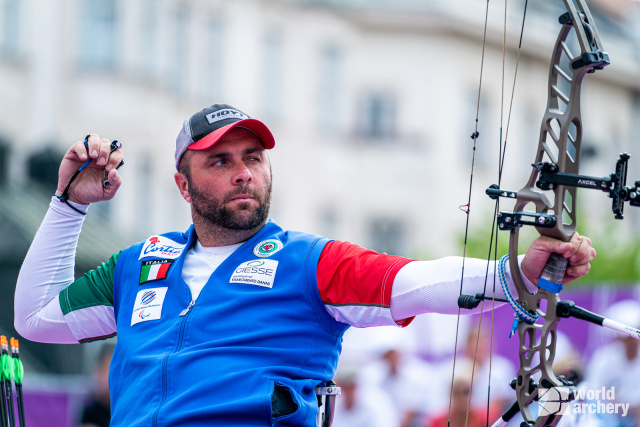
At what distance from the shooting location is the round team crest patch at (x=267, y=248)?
3648 mm

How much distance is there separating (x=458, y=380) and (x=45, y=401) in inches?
148

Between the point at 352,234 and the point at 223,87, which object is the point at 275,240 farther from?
the point at 352,234

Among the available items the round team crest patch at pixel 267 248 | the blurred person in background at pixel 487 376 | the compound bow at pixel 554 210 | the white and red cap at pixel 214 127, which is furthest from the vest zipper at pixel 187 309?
the blurred person in background at pixel 487 376

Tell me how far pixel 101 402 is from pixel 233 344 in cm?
423

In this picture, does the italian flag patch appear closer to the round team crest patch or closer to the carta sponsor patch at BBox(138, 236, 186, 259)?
the carta sponsor patch at BBox(138, 236, 186, 259)

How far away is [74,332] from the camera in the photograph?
13.1 ft

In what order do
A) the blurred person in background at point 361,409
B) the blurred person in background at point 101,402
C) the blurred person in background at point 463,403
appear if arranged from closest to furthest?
1. the blurred person in background at point 101,402
2. the blurred person in background at point 463,403
3. the blurred person in background at point 361,409

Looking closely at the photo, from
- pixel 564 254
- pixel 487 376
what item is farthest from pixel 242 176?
pixel 487 376

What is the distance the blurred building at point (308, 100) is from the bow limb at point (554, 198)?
1273cm

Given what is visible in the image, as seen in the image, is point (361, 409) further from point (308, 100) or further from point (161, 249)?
point (308, 100)

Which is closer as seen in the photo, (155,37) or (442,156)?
(155,37)

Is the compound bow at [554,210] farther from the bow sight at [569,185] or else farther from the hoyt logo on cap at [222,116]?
the hoyt logo on cap at [222,116]

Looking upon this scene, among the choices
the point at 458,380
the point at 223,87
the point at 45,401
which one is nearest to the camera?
the point at 458,380

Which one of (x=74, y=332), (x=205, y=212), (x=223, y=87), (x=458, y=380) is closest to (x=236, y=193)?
(x=205, y=212)
